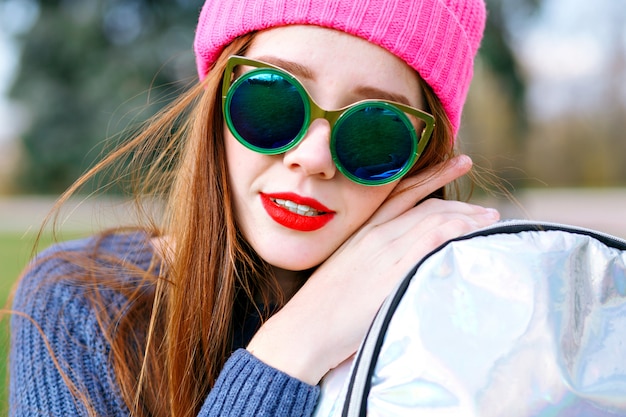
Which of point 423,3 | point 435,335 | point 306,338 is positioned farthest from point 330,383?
point 423,3

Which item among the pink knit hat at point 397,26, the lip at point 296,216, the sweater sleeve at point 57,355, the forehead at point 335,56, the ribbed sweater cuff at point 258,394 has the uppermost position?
the pink knit hat at point 397,26

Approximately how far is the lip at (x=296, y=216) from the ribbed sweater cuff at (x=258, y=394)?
12.2 inches

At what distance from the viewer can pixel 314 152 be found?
1.47 m

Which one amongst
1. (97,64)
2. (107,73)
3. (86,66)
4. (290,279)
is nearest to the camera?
(290,279)

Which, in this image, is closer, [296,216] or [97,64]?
[296,216]

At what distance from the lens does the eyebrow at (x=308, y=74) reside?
4.84 ft

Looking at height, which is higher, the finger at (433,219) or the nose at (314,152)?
the nose at (314,152)

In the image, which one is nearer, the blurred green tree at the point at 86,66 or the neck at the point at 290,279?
the neck at the point at 290,279

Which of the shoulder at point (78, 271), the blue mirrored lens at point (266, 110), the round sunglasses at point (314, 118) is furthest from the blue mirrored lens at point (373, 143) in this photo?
the shoulder at point (78, 271)

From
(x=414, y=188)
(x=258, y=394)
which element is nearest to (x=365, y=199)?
(x=414, y=188)

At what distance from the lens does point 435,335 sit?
1116 mm

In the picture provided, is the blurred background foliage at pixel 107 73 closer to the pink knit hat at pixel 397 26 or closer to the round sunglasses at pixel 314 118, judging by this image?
the pink knit hat at pixel 397 26

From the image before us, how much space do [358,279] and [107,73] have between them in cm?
916

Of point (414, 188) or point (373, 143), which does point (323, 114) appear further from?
point (414, 188)
